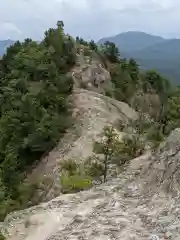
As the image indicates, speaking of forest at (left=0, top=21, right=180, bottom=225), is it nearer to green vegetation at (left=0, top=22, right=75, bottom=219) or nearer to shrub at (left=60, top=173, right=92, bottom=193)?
green vegetation at (left=0, top=22, right=75, bottom=219)

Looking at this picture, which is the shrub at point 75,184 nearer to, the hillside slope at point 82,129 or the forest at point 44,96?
the hillside slope at point 82,129

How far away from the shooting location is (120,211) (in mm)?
18703

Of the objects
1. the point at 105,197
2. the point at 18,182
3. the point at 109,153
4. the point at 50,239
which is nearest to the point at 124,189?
the point at 105,197

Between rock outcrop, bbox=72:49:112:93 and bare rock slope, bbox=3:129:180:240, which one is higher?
rock outcrop, bbox=72:49:112:93

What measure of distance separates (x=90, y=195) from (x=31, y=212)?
9.66 ft

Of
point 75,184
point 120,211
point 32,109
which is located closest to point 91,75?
point 32,109

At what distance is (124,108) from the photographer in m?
53.0

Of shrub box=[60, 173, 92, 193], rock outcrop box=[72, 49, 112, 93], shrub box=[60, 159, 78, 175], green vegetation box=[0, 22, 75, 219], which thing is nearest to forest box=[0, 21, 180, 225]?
green vegetation box=[0, 22, 75, 219]

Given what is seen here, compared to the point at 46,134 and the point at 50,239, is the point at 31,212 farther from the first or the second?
the point at 46,134

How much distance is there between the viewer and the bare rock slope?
16781mm

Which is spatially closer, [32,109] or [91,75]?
[32,109]

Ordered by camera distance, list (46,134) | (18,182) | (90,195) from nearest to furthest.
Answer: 1. (90,195)
2. (18,182)
3. (46,134)

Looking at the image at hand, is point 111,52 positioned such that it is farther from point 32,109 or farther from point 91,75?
point 32,109

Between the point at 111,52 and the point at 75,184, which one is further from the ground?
the point at 111,52
